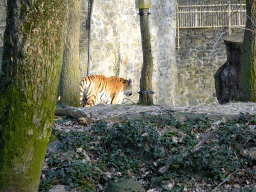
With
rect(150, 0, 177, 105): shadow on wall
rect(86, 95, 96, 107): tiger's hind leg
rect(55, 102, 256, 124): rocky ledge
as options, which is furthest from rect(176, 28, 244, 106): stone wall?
rect(55, 102, 256, 124): rocky ledge

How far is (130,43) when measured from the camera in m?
14.3

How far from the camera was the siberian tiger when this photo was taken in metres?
10.0

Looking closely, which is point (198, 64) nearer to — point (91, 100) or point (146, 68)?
point (91, 100)

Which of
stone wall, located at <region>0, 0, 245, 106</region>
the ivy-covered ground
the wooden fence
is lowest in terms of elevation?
the ivy-covered ground

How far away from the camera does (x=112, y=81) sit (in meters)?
10.6

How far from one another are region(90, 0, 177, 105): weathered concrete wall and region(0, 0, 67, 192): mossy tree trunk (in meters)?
10.3

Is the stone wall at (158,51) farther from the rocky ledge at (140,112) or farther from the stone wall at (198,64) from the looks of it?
the rocky ledge at (140,112)

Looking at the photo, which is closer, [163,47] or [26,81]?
[26,81]

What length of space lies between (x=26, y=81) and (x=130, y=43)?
11370 millimetres

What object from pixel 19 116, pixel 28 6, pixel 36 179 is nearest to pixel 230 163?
pixel 36 179

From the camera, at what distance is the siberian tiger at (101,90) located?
10.0 meters

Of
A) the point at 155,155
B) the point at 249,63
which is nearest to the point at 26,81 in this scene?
the point at 155,155

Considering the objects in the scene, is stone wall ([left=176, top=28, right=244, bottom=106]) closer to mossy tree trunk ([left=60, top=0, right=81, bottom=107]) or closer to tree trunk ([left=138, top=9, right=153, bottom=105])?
tree trunk ([left=138, top=9, right=153, bottom=105])

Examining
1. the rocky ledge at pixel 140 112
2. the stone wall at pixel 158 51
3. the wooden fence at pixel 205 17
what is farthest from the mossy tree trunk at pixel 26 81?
the wooden fence at pixel 205 17
